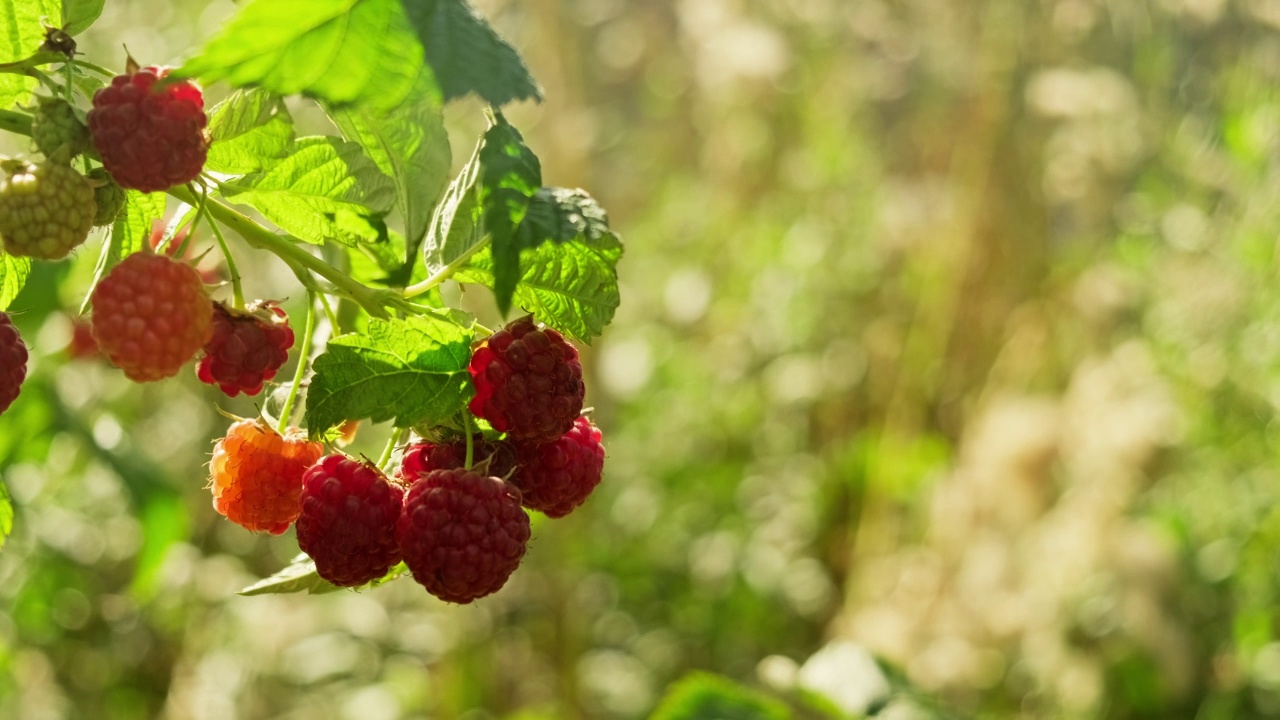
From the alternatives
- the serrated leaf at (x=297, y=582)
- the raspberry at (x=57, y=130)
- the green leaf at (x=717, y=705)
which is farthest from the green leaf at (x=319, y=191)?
the green leaf at (x=717, y=705)

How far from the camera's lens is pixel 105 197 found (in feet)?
1.96

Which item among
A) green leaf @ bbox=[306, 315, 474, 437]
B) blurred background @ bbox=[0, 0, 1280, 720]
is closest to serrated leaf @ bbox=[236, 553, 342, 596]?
green leaf @ bbox=[306, 315, 474, 437]

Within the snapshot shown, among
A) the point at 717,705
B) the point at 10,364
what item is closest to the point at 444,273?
the point at 10,364

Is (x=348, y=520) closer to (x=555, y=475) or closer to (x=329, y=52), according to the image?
(x=555, y=475)

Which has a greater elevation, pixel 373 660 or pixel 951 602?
pixel 951 602

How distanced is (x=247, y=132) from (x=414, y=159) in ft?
0.37

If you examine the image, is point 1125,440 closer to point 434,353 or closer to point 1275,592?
point 1275,592

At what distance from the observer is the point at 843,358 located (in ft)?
12.5

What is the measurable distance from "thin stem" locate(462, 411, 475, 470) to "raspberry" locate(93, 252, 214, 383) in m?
0.16

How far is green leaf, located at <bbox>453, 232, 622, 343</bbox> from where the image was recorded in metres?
0.68

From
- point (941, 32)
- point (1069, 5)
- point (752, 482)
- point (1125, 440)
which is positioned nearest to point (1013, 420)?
point (1125, 440)

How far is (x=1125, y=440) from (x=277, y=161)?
2.47 meters

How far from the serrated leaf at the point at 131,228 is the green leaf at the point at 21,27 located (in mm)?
95

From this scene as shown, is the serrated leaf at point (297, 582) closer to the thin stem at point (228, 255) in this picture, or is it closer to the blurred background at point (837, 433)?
the thin stem at point (228, 255)
